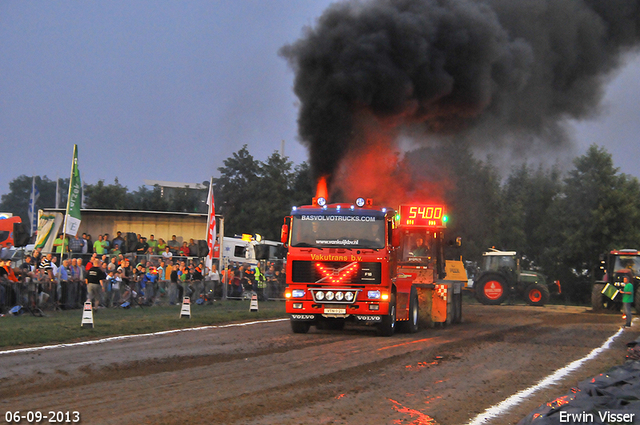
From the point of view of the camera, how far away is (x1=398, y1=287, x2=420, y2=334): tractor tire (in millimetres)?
15484

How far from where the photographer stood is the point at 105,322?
15.0 meters

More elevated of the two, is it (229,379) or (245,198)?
(245,198)

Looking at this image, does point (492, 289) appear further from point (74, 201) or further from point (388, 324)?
point (74, 201)

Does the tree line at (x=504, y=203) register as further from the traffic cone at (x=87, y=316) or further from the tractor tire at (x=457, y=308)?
the traffic cone at (x=87, y=316)

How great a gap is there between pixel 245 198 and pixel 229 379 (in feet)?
156

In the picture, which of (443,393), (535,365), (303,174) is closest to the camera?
(443,393)

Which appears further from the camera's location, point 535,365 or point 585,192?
point 585,192

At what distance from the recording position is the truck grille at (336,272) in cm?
1384

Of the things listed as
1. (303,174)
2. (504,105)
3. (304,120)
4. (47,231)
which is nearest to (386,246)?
(304,120)

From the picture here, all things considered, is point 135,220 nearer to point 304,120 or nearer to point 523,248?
point 304,120

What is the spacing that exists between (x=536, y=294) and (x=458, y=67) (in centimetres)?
1687

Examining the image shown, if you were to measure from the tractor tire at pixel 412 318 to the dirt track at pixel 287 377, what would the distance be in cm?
150

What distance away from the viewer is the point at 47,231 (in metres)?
23.5

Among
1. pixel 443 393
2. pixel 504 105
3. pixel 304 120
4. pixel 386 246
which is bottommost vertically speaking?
pixel 443 393
